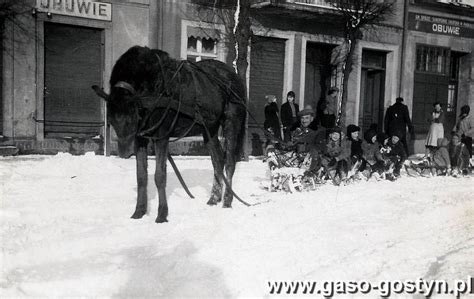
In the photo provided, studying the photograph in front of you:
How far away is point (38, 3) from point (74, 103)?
263 cm

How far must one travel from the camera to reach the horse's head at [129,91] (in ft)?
19.5

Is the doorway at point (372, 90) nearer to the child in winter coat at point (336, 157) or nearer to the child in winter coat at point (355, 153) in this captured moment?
the child in winter coat at point (355, 153)

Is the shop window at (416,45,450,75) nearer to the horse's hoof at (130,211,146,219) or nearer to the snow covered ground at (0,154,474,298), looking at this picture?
the snow covered ground at (0,154,474,298)

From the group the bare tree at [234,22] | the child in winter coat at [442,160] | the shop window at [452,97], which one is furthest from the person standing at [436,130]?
the shop window at [452,97]

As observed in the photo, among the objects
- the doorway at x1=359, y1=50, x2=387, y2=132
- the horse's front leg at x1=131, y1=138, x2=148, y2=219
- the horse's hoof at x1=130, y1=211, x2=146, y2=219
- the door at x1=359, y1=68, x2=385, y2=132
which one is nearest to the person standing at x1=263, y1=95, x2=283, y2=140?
the doorway at x1=359, y1=50, x2=387, y2=132

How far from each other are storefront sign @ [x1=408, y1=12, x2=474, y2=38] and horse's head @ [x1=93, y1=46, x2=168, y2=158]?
16.5 m

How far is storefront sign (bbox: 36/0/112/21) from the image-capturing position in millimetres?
13656

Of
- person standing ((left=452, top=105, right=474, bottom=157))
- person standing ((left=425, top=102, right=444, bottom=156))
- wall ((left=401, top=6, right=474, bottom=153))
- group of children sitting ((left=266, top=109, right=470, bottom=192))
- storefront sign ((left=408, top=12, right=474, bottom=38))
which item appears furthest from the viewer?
storefront sign ((left=408, top=12, right=474, bottom=38))

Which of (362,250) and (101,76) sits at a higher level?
(101,76)

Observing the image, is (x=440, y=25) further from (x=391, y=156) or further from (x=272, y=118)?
(x=391, y=156)

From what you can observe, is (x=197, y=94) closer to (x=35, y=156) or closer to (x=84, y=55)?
(x=35, y=156)

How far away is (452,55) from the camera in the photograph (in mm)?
22547

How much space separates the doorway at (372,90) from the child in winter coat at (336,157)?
10125 millimetres

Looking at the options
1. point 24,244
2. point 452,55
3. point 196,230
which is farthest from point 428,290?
point 452,55
